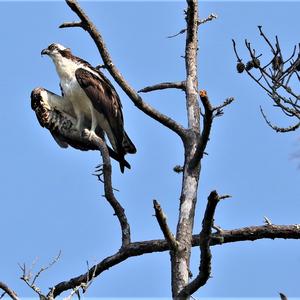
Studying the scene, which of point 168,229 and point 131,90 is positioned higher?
point 131,90

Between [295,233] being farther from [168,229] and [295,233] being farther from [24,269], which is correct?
[24,269]

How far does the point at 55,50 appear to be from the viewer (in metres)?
10.6

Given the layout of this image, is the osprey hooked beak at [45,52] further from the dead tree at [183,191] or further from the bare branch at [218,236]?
the bare branch at [218,236]

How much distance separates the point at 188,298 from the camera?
6.04 meters

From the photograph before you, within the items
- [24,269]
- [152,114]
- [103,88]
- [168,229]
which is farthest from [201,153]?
[103,88]

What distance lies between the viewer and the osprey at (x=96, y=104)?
32.0 feet

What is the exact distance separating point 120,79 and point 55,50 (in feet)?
8.89

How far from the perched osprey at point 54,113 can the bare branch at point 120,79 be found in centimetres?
150

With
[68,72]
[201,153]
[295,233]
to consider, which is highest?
[68,72]

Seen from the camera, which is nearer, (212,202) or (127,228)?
(212,202)

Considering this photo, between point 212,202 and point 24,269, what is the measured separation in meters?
1.88

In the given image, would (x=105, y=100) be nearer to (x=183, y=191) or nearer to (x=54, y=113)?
(x=54, y=113)

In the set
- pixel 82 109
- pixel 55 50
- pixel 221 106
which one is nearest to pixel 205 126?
pixel 221 106

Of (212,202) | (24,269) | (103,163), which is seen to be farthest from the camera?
(103,163)
